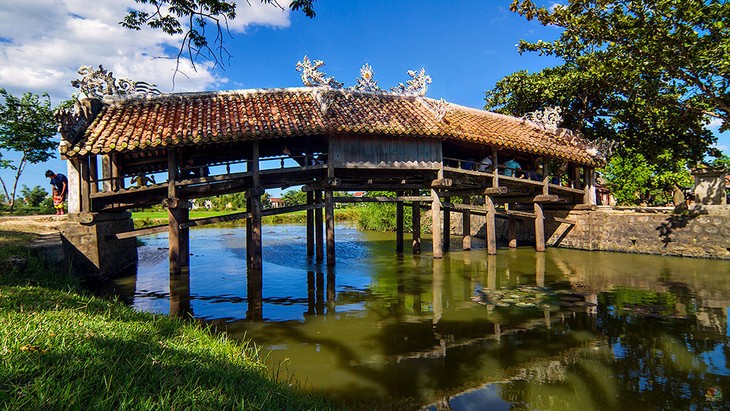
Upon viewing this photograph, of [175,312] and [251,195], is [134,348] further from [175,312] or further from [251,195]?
[251,195]

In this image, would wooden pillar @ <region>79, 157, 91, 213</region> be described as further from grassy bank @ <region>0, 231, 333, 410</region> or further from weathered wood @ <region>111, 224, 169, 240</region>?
grassy bank @ <region>0, 231, 333, 410</region>

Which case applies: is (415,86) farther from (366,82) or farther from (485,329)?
(485,329)

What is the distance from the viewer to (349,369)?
4.68 meters

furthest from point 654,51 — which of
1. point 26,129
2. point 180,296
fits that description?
point 26,129

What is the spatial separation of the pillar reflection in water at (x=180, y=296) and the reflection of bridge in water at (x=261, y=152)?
1.65 ft

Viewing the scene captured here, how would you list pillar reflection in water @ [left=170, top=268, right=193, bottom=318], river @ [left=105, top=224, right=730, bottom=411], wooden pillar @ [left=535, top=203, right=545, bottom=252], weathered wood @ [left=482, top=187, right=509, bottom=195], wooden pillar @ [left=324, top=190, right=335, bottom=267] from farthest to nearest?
wooden pillar @ [left=535, top=203, right=545, bottom=252]
weathered wood @ [left=482, top=187, right=509, bottom=195]
wooden pillar @ [left=324, top=190, right=335, bottom=267]
pillar reflection in water @ [left=170, top=268, right=193, bottom=318]
river @ [left=105, top=224, right=730, bottom=411]

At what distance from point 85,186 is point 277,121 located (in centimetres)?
546

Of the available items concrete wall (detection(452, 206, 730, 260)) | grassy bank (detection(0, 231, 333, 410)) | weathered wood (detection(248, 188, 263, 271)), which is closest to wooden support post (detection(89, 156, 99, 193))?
weathered wood (detection(248, 188, 263, 271))

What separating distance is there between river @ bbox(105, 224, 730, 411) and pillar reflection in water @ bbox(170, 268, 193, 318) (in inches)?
2.2

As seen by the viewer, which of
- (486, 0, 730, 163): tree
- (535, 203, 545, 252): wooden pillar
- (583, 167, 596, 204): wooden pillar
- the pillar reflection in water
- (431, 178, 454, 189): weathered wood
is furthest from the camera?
(583, 167, 596, 204): wooden pillar

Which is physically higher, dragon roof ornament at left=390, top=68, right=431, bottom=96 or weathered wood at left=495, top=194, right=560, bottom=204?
dragon roof ornament at left=390, top=68, right=431, bottom=96

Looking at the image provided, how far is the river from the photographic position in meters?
4.08

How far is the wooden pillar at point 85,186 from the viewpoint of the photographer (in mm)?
9969

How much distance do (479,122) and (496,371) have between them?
1172cm
